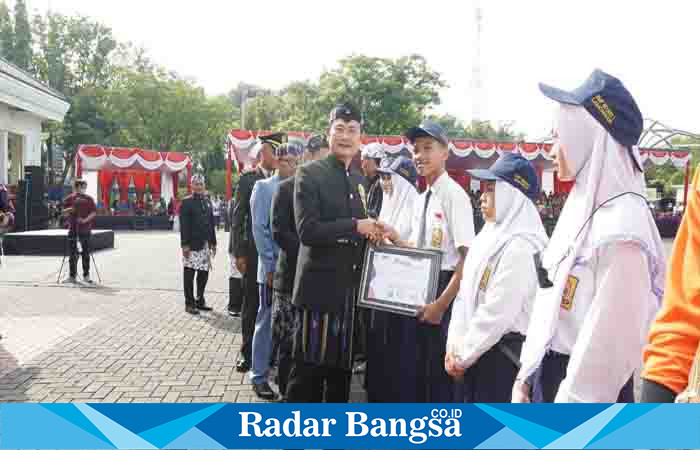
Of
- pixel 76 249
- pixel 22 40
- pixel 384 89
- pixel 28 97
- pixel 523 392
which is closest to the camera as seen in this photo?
pixel 523 392

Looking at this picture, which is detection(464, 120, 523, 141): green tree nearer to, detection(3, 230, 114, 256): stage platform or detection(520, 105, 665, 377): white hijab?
detection(3, 230, 114, 256): stage platform

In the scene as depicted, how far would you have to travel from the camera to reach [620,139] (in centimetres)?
188

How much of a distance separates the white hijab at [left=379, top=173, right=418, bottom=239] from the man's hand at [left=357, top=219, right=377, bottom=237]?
5.79 feet

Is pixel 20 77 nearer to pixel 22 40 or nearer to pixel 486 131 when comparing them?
pixel 22 40

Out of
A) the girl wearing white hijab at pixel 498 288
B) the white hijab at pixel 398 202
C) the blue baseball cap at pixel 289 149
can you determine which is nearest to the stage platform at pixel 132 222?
the white hijab at pixel 398 202

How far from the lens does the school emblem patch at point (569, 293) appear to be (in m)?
1.91

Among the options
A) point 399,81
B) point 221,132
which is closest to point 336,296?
point 399,81

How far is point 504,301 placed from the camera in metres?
2.63

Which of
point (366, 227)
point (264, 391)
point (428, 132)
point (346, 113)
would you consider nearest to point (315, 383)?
point (366, 227)

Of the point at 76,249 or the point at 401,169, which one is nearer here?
the point at 401,169

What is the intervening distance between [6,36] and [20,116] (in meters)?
26.5

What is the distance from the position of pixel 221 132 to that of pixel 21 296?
1585 inches

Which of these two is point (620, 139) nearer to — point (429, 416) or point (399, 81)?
point (429, 416)

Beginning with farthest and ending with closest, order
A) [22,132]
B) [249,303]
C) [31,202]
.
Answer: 1. [22,132]
2. [31,202]
3. [249,303]
